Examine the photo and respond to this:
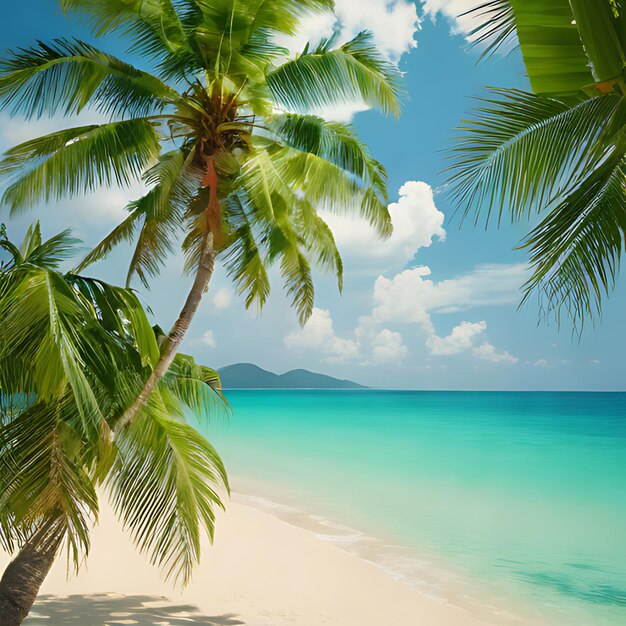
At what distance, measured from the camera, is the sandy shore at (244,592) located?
20.4ft

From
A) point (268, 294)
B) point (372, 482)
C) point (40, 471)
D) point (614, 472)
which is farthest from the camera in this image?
point (614, 472)

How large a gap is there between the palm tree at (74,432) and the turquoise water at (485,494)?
5.19 m

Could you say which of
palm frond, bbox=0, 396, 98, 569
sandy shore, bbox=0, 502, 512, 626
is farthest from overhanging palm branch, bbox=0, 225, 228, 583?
sandy shore, bbox=0, 502, 512, 626

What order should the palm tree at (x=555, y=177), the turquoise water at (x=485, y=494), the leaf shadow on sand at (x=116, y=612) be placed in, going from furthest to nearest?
1. the turquoise water at (x=485, y=494)
2. the leaf shadow on sand at (x=116, y=612)
3. the palm tree at (x=555, y=177)

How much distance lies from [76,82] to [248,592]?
591 cm

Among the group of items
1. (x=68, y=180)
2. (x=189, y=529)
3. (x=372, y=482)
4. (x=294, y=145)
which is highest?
(x=294, y=145)

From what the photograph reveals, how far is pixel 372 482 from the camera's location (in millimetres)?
17781

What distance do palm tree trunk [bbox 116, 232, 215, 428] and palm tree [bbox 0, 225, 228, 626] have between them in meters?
0.08

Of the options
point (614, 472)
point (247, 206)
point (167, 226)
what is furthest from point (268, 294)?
point (614, 472)

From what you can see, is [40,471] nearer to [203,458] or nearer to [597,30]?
[203,458]

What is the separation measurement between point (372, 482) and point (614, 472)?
Answer: 9388 mm

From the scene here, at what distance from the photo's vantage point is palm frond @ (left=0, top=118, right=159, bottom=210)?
6.18 meters

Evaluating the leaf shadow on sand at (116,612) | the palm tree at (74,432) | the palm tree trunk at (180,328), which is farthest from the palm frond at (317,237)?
the leaf shadow on sand at (116,612)

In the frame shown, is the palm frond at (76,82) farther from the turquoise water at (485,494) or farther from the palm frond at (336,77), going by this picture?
the turquoise water at (485,494)
